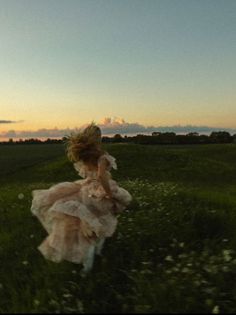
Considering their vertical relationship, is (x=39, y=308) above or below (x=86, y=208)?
below

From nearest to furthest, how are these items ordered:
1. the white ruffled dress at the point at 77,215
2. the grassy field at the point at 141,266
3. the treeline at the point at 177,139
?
1. the grassy field at the point at 141,266
2. the white ruffled dress at the point at 77,215
3. the treeline at the point at 177,139

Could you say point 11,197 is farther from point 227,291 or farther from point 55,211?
point 227,291

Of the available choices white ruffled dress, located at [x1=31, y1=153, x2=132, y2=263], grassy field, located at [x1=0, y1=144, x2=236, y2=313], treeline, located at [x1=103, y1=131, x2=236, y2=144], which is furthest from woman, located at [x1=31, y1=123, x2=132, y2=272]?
treeline, located at [x1=103, y1=131, x2=236, y2=144]

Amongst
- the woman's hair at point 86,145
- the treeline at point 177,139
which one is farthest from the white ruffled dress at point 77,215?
the treeline at point 177,139

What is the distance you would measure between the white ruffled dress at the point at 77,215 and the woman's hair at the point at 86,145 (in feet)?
0.57

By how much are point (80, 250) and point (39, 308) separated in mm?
1893

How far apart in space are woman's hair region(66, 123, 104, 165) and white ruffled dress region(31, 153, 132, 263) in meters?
0.17

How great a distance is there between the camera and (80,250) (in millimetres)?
9156

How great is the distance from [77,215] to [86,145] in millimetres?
1215

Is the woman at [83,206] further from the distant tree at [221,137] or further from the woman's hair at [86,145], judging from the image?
the distant tree at [221,137]

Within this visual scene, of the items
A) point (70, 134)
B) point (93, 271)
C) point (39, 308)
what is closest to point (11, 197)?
point (70, 134)

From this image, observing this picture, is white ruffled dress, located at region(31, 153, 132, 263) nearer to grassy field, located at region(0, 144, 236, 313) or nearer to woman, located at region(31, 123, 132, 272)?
woman, located at region(31, 123, 132, 272)

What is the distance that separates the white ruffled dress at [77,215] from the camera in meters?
9.23

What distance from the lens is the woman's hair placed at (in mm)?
9812
